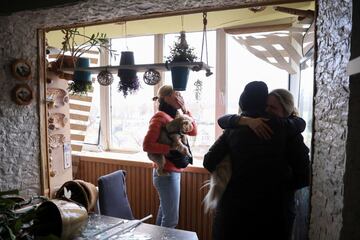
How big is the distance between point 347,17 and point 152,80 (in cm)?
155

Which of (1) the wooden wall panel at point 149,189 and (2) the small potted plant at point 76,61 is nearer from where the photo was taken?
(2) the small potted plant at point 76,61

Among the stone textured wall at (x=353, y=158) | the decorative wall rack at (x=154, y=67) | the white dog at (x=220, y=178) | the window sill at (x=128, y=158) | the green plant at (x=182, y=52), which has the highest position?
the green plant at (x=182, y=52)

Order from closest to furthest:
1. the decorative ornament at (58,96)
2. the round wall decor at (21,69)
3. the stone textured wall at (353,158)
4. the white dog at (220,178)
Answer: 1. the stone textured wall at (353,158)
2. the white dog at (220,178)
3. the round wall decor at (21,69)
4. the decorative ornament at (58,96)

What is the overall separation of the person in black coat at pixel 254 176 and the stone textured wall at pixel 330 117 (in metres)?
0.37

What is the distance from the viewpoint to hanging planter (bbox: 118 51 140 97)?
212 centimetres

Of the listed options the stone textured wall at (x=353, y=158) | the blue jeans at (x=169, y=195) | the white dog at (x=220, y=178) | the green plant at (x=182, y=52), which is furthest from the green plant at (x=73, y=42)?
the stone textured wall at (x=353, y=158)

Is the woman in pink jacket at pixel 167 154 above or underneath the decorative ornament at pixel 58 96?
underneath

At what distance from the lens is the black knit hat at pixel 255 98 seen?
146cm

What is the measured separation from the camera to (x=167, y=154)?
229 cm

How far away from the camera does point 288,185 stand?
142cm

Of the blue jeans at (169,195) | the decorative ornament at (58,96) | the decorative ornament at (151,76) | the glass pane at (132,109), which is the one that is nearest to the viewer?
the decorative ornament at (151,76)

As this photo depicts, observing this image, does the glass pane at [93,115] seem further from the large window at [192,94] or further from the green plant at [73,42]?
the green plant at [73,42]

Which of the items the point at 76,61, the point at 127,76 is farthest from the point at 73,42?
the point at 127,76

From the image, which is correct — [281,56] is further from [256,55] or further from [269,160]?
[269,160]
